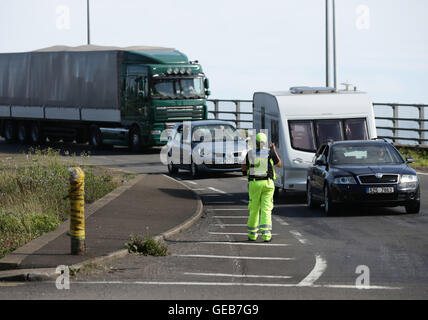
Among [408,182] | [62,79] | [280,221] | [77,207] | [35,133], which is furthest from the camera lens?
[35,133]

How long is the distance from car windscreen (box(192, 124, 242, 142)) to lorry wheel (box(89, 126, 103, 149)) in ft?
39.4

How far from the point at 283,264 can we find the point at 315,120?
31.7 ft

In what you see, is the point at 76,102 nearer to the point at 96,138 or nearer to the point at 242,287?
the point at 96,138

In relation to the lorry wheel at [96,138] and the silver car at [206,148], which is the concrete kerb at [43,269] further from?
the lorry wheel at [96,138]

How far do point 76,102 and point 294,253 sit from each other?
29.1m

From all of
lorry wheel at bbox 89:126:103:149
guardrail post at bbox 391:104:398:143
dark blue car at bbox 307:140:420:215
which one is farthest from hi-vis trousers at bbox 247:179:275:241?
lorry wheel at bbox 89:126:103:149

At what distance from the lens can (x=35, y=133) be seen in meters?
45.1

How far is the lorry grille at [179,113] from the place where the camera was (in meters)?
36.6

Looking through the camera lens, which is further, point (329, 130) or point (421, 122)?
point (421, 122)

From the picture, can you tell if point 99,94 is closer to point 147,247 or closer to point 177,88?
point 177,88

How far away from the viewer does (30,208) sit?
17.5 m

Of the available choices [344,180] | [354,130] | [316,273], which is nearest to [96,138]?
[354,130]

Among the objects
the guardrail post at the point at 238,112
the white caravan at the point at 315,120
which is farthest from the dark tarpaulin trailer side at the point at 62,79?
the white caravan at the point at 315,120
